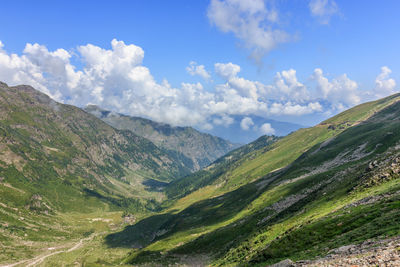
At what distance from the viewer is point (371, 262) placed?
25.2 metres

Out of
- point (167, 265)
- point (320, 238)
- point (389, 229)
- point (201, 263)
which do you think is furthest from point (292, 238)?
point (167, 265)

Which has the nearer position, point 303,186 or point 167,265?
point 167,265

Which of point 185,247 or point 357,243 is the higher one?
point 357,243

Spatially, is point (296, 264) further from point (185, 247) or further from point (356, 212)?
point (185, 247)

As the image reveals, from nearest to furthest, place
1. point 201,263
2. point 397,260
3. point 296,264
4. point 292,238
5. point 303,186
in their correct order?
1. point 397,260
2. point 296,264
3. point 292,238
4. point 201,263
5. point 303,186

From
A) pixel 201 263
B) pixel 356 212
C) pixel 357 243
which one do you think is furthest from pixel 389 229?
pixel 201 263

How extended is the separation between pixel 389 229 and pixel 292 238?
88.6 ft

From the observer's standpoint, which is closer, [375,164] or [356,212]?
[356,212]

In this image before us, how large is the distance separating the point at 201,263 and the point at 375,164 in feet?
259

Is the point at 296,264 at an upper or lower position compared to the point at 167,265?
upper

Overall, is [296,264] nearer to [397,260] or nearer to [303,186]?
[397,260]

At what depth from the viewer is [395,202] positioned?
46250mm

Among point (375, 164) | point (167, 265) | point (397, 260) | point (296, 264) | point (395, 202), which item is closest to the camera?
point (397, 260)

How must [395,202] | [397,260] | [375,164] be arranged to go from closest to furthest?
[397,260]
[395,202]
[375,164]
